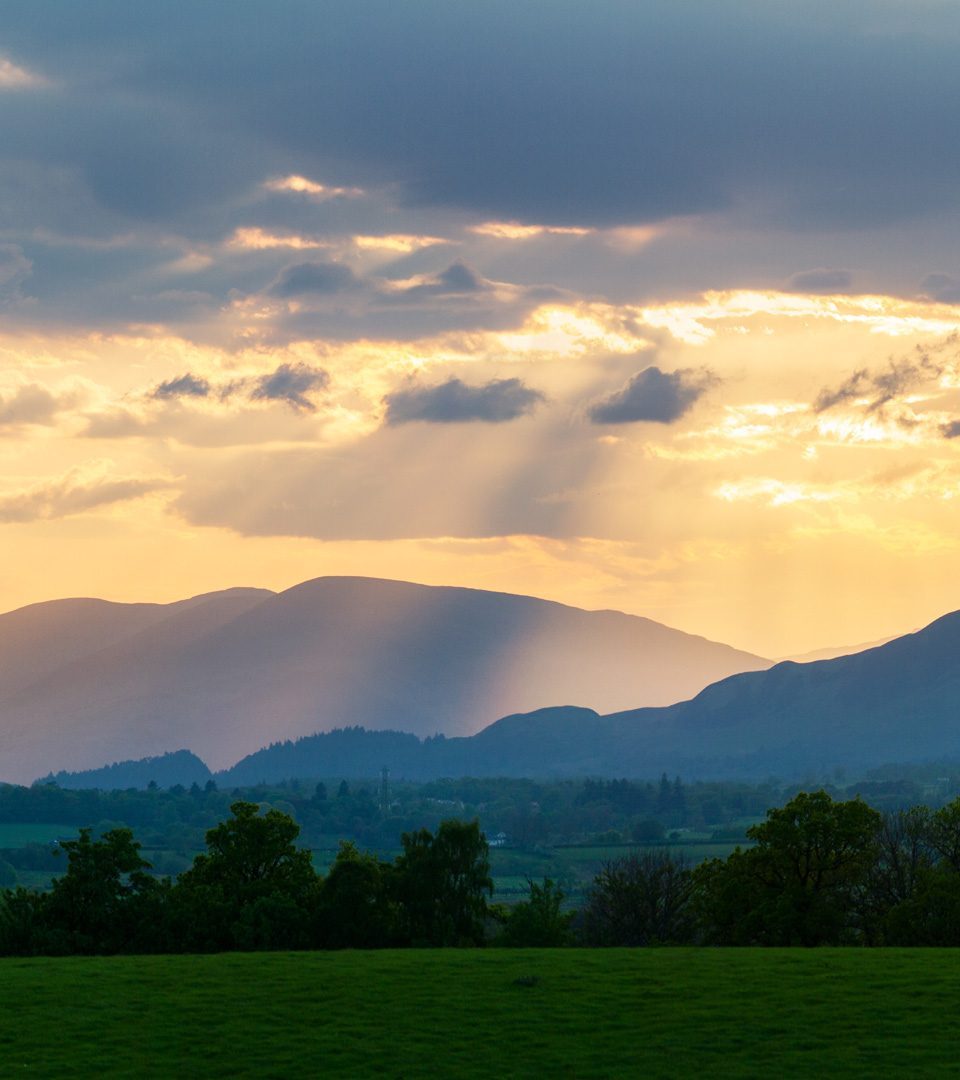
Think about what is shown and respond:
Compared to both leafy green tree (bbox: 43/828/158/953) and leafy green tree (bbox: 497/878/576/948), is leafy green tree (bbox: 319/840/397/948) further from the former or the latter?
leafy green tree (bbox: 43/828/158/953)

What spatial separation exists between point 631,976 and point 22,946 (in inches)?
1255

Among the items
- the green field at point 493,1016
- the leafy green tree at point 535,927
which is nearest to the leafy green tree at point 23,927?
the green field at point 493,1016

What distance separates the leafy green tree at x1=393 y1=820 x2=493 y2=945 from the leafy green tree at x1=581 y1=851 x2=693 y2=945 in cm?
732

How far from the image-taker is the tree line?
226 ft

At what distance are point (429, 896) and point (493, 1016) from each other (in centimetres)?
3074

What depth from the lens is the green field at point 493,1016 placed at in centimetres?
4166

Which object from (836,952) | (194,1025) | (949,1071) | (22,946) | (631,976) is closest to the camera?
(949,1071)

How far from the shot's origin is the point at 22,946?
68.5 metres

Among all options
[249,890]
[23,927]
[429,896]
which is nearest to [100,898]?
[23,927]

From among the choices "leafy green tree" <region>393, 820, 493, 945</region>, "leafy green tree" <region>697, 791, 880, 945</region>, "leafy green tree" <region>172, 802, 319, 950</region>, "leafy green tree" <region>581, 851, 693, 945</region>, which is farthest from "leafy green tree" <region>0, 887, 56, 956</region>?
"leafy green tree" <region>697, 791, 880, 945</region>

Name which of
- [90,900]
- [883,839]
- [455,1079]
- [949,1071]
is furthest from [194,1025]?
[883,839]

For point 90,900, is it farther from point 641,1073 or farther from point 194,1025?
point 641,1073

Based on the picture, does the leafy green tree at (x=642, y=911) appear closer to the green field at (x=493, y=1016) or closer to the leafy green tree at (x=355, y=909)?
the leafy green tree at (x=355, y=909)

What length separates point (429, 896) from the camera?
7681 centimetres
